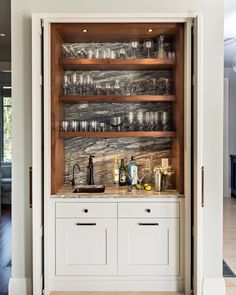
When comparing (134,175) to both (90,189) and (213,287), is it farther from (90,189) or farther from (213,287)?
(213,287)

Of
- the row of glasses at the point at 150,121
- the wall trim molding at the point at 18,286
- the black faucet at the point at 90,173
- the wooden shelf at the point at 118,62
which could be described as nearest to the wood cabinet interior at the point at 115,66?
the wooden shelf at the point at 118,62

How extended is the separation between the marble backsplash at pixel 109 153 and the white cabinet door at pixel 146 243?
70 centimetres

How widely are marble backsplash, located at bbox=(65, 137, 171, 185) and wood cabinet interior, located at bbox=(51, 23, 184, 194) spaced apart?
0.19 m

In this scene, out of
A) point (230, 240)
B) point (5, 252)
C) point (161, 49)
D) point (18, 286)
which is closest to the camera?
point (18, 286)

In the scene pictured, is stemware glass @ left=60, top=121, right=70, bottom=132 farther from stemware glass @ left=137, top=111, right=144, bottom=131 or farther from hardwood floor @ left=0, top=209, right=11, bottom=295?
hardwood floor @ left=0, top=209, right=11, bottom=295

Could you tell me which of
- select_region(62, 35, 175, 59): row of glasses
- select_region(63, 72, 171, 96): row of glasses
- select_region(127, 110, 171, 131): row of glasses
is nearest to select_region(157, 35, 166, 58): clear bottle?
select_region(62, 35, 175, 59): row of glasses

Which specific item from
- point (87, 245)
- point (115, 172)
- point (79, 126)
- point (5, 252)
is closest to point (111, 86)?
point (79, 126)

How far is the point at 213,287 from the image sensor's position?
3.15 m

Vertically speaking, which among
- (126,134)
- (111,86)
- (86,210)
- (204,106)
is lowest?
(86,210)

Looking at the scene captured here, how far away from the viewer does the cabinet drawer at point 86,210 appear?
3.14m

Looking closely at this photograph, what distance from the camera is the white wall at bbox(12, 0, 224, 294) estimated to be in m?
3.15

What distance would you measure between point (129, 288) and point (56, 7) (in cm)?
261

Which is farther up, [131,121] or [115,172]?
[131,121]

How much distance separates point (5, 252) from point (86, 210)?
192cm
